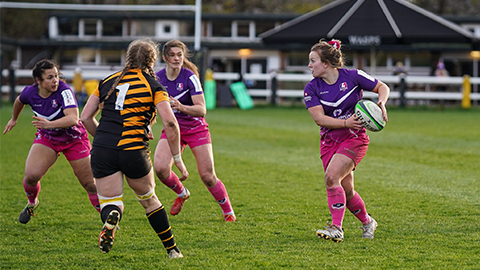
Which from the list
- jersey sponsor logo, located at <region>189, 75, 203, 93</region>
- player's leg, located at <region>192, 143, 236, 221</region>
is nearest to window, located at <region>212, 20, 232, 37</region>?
jersey sponsor logo, located at <region>189, 75, 203, 93</region>

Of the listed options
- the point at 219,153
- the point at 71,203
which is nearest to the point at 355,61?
the point at 219,153

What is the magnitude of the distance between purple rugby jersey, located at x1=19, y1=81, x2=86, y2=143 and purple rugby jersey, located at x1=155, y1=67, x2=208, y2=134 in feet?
3.32

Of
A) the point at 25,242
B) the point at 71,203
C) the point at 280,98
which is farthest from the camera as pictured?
the point at 280,98

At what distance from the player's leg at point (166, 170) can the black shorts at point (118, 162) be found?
69.4 inches

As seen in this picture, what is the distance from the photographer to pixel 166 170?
256 inches

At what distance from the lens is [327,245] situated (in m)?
5.28

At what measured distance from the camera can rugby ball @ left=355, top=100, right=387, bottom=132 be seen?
5.24 metres

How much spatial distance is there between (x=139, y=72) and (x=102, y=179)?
0.91 m

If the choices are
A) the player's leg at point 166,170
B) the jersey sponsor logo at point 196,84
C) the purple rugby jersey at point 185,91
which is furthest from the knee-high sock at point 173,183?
the jersey sponsor logo at point 196,84

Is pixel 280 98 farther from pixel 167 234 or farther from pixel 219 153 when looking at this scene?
pixel 167 234

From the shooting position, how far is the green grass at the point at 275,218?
4.91 metres

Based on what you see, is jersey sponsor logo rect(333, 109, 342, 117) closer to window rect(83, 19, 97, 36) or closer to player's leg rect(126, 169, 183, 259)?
player's leg rect(126, 169, 183, 259)

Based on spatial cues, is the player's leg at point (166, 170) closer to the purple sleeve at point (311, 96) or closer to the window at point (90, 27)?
the purple sleeve at point (311, 96)

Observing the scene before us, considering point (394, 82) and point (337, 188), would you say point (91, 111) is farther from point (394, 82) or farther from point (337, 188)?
point (394, 82)
